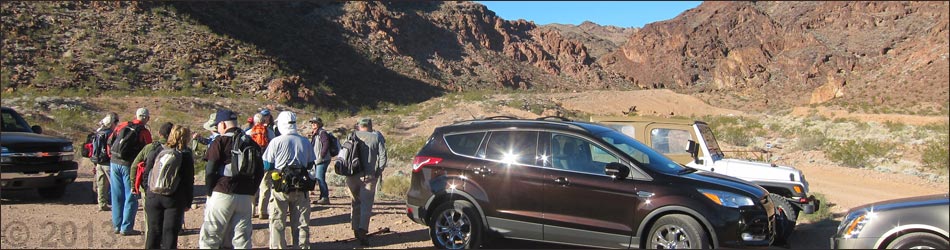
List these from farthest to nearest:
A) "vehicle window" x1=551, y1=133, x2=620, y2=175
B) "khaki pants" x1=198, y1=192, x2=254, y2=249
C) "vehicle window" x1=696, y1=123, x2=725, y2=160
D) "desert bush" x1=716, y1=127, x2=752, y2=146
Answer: "desert bush" x1=716, y1=127, x2=752, y2=146
"vehicle window" x1=696, y1=123, x2=725, y2=160
"vehicle window" x1=551, y1=133, x2=620, y2=175
"khaki pants" x1=198, y1=192, x2=254, y2=249

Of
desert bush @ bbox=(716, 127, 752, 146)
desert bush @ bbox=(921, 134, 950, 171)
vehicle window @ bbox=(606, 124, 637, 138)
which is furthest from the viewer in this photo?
desert bush @ bbox=(716, 127, 752, 146)

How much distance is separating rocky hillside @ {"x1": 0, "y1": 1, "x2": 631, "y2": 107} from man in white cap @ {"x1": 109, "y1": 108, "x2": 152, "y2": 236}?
2703 cm

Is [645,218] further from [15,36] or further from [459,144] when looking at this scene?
[15,36]

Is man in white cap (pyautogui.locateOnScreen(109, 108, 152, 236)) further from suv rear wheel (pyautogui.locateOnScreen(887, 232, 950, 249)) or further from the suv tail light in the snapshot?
suv rear wheel (pyautogui.locateOnScreen(887, 232, 950, 249))

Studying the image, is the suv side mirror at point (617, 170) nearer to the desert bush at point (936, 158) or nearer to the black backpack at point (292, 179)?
the black backpack at point (292, 179)

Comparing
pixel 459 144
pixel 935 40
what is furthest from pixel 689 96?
pixel 459 144

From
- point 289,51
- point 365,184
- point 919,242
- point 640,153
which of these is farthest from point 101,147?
point 289,51

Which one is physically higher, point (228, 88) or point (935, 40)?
point (935, 40)

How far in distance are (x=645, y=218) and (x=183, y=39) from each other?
38.5 m

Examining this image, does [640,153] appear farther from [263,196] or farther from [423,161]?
[263,196]

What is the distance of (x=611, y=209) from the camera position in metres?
6.59

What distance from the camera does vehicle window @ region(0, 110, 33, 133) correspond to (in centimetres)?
1156

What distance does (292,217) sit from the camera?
23.4 feet

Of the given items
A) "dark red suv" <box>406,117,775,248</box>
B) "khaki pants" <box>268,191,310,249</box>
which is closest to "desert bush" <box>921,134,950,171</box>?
"dark red suv" <box>406,117,775,248</box>
